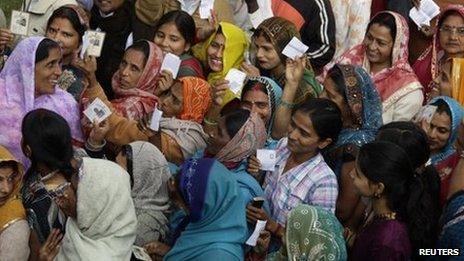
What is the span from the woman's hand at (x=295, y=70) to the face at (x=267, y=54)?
16cm

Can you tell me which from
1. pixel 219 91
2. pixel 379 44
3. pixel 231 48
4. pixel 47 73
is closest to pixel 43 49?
pixel 47 73

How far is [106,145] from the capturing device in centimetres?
559

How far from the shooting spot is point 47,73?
532cm

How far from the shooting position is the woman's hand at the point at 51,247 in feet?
13.8

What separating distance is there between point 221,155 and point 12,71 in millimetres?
1543

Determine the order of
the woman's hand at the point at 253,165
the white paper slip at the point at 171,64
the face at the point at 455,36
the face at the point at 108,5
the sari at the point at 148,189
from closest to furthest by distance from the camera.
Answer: the sari at the point at 148,189 → the woman's hand at the point at 253,165 → the white paper slip at the point at 171,64 → the face at the point at 455,36 → the face at the point at 108,5

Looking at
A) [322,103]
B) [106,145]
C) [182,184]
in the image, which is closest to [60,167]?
[182,184]

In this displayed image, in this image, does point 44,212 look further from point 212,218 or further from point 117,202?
point 212,218

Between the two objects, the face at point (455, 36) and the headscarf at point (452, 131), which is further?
the face at point (455, 36)

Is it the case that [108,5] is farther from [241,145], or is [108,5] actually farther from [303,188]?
[303,188]

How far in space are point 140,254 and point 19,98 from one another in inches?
57.1

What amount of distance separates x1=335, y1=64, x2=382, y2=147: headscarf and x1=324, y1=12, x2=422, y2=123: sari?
62cm

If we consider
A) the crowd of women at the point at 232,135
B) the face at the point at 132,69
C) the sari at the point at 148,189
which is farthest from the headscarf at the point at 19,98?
the sari at the point at 148,189

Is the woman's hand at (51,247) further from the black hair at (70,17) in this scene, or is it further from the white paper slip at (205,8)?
the white paper slip at (205,8)
